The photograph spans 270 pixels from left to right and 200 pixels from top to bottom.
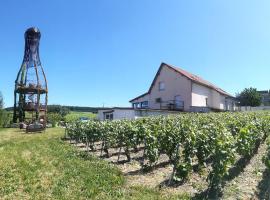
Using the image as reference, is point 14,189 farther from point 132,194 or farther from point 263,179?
point 263,179

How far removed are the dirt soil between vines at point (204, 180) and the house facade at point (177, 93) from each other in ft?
85.1

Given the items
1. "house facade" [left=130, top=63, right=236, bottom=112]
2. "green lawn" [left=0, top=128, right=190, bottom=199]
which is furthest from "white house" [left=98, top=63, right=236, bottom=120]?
"green lawn" [left=0, top=128, right=190, bottom=199]

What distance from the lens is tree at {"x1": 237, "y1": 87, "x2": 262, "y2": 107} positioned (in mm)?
65000

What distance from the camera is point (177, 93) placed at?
3922 cm

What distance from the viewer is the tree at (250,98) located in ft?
213

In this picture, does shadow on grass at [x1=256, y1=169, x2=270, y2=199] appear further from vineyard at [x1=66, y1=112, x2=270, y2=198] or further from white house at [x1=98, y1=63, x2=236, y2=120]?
white house at [x1=98, y1=63, x2=236, y2=120]

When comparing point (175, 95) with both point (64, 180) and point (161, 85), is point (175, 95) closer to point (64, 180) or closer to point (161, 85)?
point (161, 85)

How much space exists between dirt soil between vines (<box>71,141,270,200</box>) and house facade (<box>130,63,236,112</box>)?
85.1 ft

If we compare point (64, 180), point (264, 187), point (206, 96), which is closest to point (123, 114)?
point (206, 96)

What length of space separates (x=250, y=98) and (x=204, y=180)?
199 feet

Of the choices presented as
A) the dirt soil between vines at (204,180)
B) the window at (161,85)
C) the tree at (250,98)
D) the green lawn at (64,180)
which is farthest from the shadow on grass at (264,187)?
the tree at (250,98)

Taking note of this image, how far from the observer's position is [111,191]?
808 cm

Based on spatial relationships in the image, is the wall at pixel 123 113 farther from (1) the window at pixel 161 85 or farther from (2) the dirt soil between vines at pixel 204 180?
(2) the dirt soil between vines at pixel 204 180

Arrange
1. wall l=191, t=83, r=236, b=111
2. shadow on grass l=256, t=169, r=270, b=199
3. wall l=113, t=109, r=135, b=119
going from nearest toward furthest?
shadow on grass l=256, t=169, r=270, b=199
wall l=113, t=109, r=135, b=119
wall l=191, t=83, r=236, b=111
